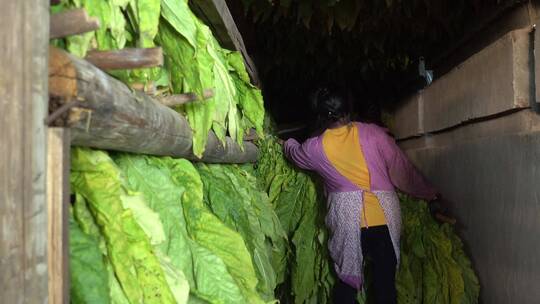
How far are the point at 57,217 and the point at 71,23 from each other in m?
0.27

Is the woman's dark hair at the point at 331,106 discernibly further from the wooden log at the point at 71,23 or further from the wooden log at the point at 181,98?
the wooden log at the point at 71,23

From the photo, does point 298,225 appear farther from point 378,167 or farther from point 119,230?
point 119,230

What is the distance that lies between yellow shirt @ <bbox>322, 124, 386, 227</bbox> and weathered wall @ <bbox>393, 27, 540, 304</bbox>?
47 cm

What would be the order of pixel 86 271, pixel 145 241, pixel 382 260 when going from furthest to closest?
pixel 382 260 → pixel 145 241 → pixel 86 271

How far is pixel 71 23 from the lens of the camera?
2.40 feet

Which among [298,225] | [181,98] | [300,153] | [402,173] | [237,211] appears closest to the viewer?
[181,98]

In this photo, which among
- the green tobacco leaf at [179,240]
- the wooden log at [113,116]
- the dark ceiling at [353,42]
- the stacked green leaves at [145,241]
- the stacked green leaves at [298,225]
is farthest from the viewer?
the stacked green leaves at [298,225]

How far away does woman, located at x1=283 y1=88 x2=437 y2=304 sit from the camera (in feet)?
10.4

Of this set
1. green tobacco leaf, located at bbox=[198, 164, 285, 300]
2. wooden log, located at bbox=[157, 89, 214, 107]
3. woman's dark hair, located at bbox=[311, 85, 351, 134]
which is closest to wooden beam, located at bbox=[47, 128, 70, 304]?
wooden log, located at bbox=[157, 89, 214, 107]

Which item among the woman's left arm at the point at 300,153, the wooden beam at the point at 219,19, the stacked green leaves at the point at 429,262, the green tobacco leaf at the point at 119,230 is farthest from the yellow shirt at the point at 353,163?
the green tobacco leaf at the point at 119,230

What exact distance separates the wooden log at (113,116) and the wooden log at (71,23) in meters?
0.03

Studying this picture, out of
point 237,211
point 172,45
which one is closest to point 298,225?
point 237,211

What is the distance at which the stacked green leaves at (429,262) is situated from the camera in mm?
2961

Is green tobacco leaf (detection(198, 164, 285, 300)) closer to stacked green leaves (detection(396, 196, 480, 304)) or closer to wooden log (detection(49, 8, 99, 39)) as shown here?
wooden log (detection(49, 8, 99, 39))
